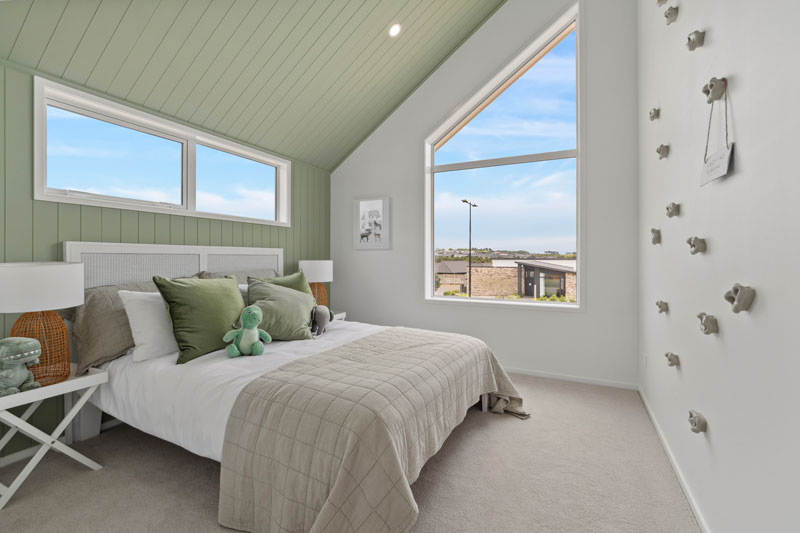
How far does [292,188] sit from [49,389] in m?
2.74

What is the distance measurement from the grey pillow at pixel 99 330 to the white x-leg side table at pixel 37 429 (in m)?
0.09

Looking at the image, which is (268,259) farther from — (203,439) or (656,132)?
(656,132)

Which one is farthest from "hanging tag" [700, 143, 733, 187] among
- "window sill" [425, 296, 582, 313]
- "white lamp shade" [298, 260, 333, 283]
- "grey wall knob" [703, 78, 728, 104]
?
"white lamp shade" [298, 260, 333, 283]

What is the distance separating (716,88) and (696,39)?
1.34 feet

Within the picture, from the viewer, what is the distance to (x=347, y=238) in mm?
4578

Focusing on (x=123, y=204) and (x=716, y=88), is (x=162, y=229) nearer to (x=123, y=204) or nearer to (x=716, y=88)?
(x=123, y=204)

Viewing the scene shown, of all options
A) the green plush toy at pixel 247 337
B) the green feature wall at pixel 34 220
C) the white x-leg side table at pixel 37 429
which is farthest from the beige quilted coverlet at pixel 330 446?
the green feature wall at pixel 34 220

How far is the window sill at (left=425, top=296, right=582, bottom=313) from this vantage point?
348 centimetres

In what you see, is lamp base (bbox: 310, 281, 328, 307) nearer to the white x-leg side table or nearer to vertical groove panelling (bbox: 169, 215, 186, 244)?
vertical groove panelling (bbox: 169, 215, 186, 244)

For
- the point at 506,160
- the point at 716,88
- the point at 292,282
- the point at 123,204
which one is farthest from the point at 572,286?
the point at 123,204

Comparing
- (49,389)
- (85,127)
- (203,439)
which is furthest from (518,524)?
(85,127)

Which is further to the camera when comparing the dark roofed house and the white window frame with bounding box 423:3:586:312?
the dark roofed house

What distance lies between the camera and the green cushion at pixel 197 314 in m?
2.16

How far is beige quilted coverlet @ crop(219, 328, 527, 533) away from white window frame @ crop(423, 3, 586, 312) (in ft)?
6.70
